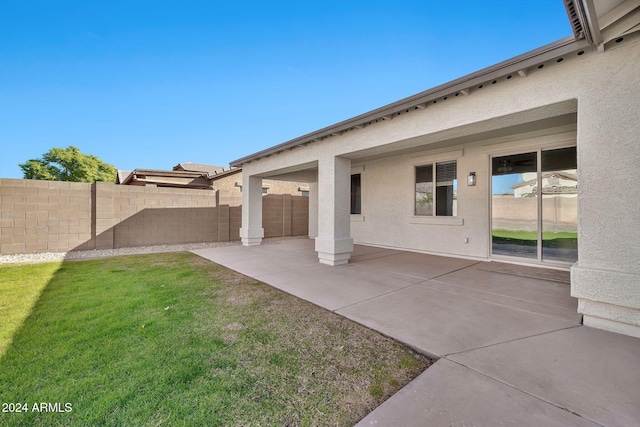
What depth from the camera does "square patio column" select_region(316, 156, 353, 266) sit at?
273 inches

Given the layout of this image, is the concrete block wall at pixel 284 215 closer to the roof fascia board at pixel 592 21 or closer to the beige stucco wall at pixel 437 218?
the beige stucco wall at pixel 437 218

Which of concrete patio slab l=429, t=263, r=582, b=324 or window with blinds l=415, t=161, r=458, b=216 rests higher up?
window with blinds l=415, t=161, r=458, b=216

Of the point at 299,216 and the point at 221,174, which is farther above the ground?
the point at 221,174

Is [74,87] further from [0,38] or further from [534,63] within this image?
[534,63]

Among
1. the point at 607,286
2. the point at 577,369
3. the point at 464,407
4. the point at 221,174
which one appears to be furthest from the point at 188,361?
the point at 221,174

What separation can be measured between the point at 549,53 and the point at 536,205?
4355 millimetres

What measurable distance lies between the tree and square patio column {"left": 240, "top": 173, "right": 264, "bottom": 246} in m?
29.1

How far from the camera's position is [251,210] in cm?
1066

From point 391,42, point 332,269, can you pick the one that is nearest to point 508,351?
point 332,269

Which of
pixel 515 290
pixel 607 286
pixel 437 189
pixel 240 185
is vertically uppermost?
pixel 240 185

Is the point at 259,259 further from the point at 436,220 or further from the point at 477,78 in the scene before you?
the point at 477,78

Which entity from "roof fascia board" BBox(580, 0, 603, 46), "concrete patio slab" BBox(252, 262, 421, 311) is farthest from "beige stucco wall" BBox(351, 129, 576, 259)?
"roof fascia board" BBox(580, 0, 603, 46)

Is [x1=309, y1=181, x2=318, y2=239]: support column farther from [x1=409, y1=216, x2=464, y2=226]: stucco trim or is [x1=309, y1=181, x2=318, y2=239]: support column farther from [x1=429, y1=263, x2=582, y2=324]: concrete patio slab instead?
[x1=429, y1=263, x2=582, y2=324]: concrete patio slab

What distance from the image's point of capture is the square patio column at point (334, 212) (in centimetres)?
695
